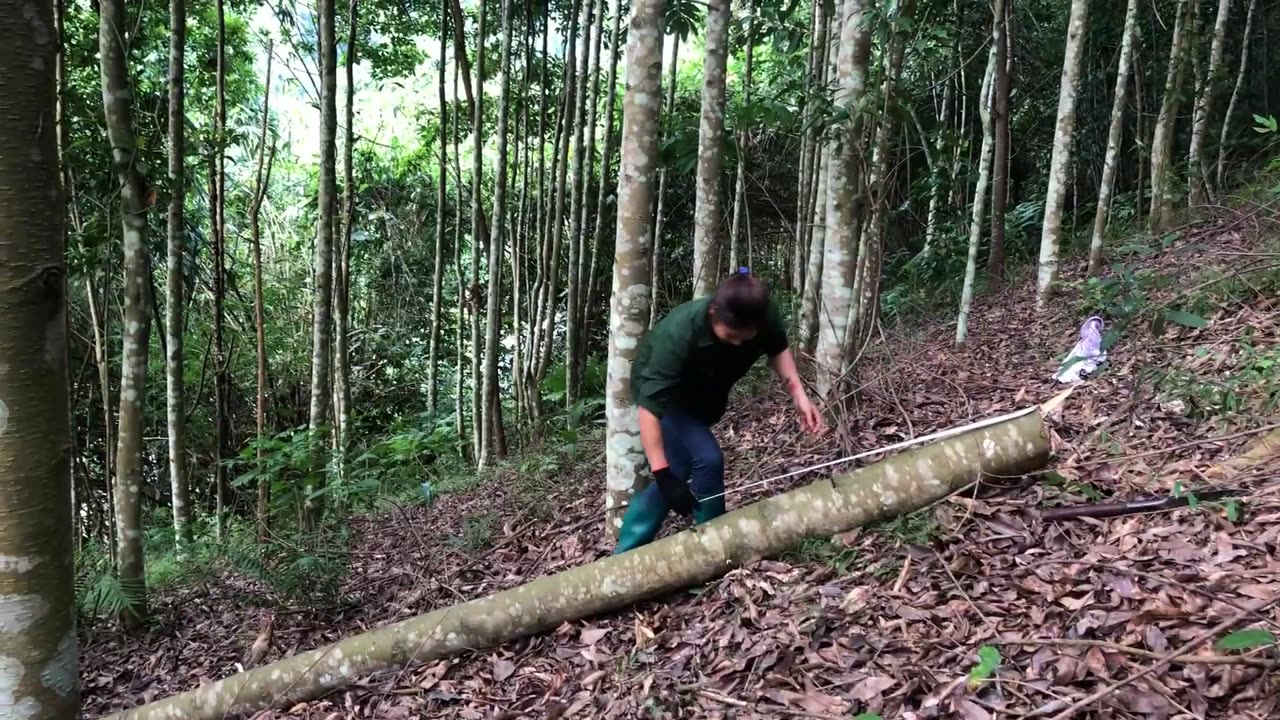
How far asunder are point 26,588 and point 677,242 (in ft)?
37.2

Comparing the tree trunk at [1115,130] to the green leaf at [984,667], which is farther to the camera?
the tree trunk at [1115,130]

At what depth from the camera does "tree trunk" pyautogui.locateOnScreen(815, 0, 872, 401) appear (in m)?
4.94

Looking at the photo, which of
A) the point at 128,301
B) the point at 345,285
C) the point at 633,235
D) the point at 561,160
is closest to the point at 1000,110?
the point at 561,160

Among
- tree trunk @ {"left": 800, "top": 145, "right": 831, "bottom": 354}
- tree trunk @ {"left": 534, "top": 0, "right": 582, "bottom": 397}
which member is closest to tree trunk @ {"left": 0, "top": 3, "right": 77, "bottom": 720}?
tree trunk @ {"left": 800, "top": 145, "right": 831, "bottom": 354}

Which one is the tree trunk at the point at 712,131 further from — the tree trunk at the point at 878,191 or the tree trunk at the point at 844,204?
the tree trunk at the point at 878,191

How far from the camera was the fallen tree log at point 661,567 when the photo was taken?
3.38m

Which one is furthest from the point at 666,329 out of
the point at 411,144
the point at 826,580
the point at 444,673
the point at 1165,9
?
the point at 411,144

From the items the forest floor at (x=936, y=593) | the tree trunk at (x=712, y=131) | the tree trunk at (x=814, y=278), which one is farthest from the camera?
the tree trunk at (x=814, y=278)

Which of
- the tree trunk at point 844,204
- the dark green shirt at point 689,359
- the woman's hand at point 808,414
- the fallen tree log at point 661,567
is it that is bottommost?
the fallen tree log at point 661,567

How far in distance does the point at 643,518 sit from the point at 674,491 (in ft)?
1.20

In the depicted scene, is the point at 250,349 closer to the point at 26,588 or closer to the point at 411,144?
the point at 411,144

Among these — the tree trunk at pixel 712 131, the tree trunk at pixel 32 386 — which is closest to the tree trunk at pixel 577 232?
the tree trunk at pixel 712 131

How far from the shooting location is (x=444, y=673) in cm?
354

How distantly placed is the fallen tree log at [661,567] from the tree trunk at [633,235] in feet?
2.32
